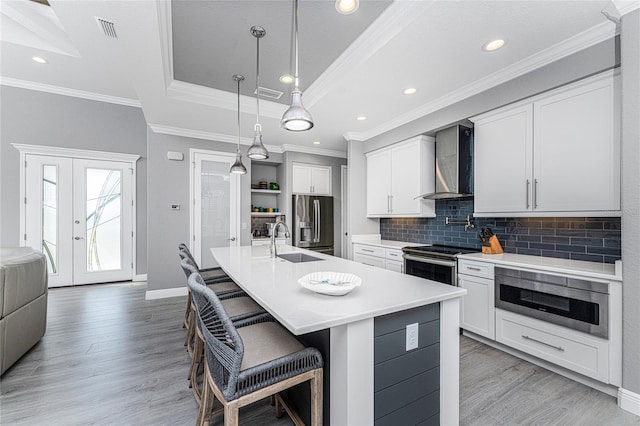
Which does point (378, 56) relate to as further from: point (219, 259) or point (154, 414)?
point (154, 414)

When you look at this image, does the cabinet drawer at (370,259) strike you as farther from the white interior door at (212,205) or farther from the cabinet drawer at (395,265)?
the white interior door at (212,205)

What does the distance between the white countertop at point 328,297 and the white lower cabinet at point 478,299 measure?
1.27 metres

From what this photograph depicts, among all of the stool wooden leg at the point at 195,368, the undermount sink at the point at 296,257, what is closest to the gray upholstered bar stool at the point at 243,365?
the stool wooden leg at the point at 195,368

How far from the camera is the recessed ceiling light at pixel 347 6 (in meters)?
1.92

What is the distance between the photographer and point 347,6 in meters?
1.96

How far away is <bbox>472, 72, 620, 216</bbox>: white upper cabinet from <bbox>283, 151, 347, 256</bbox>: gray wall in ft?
10.4

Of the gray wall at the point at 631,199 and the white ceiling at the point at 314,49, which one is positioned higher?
the white ceiling at the point at 314,49

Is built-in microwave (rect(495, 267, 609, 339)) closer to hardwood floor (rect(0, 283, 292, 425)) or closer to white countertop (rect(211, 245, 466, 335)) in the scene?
white countertop (rect(211, 245, 466, 335))

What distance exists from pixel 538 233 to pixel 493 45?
73.6 inches

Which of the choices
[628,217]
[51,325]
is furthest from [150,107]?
[628,217]

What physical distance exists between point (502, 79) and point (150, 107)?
4119mm

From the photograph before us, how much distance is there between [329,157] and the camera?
227 inches

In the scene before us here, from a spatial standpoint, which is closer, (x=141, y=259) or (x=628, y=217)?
(x=628, y=217)

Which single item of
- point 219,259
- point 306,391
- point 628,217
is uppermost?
point 628,217
